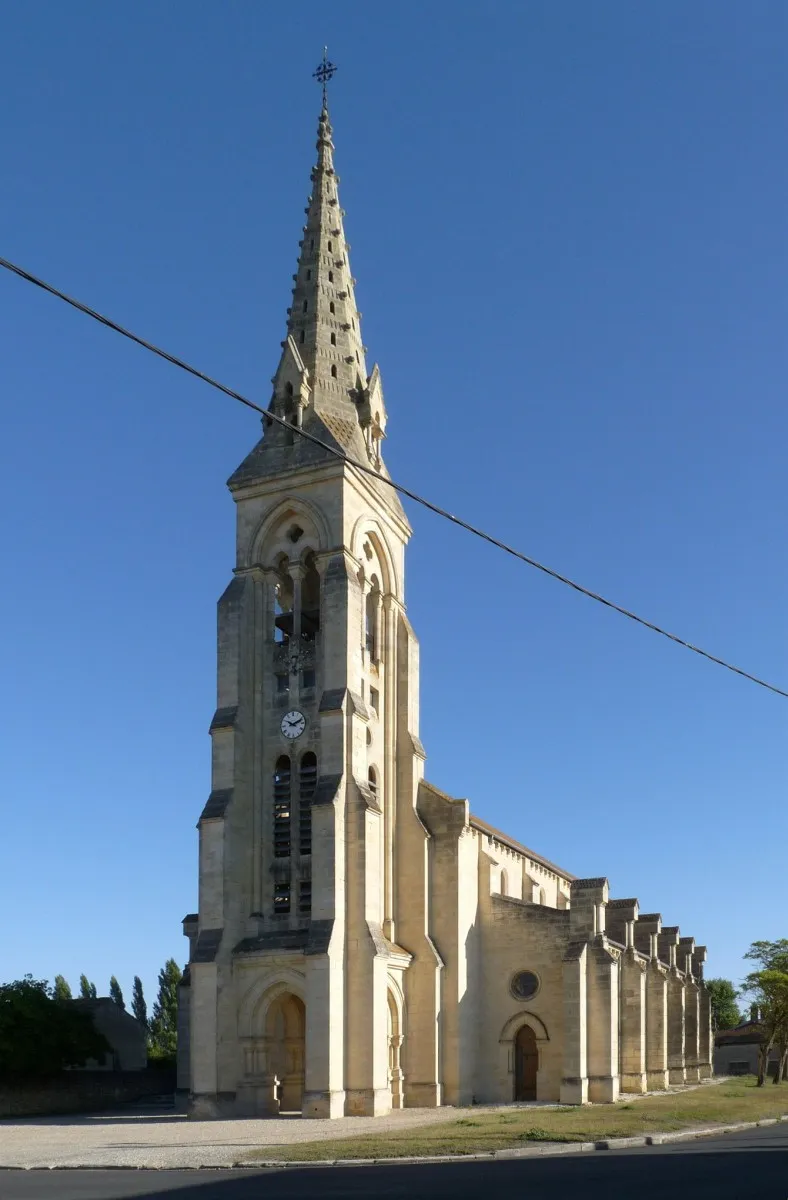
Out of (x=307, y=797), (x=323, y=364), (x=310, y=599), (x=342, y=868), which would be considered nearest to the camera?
(x=342, y=868)

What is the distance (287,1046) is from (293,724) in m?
11.6

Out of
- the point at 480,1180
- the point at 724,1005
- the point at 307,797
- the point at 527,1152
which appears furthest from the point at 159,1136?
the point at 724,1005

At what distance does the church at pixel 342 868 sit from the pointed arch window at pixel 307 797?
83 millimetres

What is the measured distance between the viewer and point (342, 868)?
4484 centimetres

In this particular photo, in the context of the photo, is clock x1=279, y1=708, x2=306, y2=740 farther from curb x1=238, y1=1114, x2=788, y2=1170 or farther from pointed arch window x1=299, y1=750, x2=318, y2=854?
curb x1=238, y1=1114, x2=788, y2=1170

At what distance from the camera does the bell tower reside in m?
44.3

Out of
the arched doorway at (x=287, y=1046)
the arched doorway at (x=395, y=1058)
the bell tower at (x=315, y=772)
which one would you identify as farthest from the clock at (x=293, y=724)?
the arched doorway at (x=395, y=1058)

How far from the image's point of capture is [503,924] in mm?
51750

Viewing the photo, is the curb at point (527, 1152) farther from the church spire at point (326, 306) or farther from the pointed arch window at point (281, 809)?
the church spire at point (326, 306)

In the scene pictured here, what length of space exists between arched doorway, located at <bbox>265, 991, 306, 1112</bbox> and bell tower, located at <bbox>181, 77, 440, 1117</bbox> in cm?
8

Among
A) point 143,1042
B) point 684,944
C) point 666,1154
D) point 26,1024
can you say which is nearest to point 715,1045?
point 684,944

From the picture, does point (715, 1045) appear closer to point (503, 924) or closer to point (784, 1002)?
point (784, 1002)

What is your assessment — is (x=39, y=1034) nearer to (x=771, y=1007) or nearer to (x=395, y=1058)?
(x=395, y=1058)

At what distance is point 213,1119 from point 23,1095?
12.3 metres
